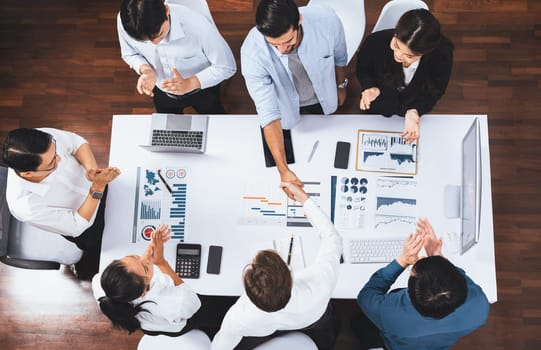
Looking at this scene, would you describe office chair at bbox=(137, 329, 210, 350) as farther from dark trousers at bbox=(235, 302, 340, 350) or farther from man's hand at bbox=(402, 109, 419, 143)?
man's hand at bbox=(402, 109, 419, 143)

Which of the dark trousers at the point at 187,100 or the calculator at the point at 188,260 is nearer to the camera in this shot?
the calculator at the point at 188,260

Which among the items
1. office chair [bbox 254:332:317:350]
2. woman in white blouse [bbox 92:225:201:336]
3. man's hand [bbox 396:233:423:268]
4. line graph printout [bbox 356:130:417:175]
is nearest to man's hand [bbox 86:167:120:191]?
woman in white blouse [bbox 92:225:201:336]

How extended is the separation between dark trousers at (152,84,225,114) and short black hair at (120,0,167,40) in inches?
31.9

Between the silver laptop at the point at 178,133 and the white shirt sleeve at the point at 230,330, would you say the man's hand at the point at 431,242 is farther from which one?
the silver laptop at the point at 178,133

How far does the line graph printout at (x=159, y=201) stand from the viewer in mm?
2643

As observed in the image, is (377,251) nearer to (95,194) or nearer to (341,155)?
(341,155)

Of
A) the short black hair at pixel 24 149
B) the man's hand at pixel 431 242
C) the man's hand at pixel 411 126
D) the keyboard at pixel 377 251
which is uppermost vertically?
the man's hand at pixel 411 126

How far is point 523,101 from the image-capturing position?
350cm

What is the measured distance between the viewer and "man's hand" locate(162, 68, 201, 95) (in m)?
2.64

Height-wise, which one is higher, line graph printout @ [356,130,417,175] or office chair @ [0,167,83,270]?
line graph printout @ [356,130,417,175]

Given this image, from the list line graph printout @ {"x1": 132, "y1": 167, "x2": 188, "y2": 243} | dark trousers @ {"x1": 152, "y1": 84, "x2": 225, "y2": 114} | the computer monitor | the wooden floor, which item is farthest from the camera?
the wooden floor

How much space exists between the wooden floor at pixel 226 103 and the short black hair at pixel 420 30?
141cm

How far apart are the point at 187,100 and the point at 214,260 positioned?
1.11 metres

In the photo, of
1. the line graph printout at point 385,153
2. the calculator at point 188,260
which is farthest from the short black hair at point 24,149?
the line graph printout at point 385,153
